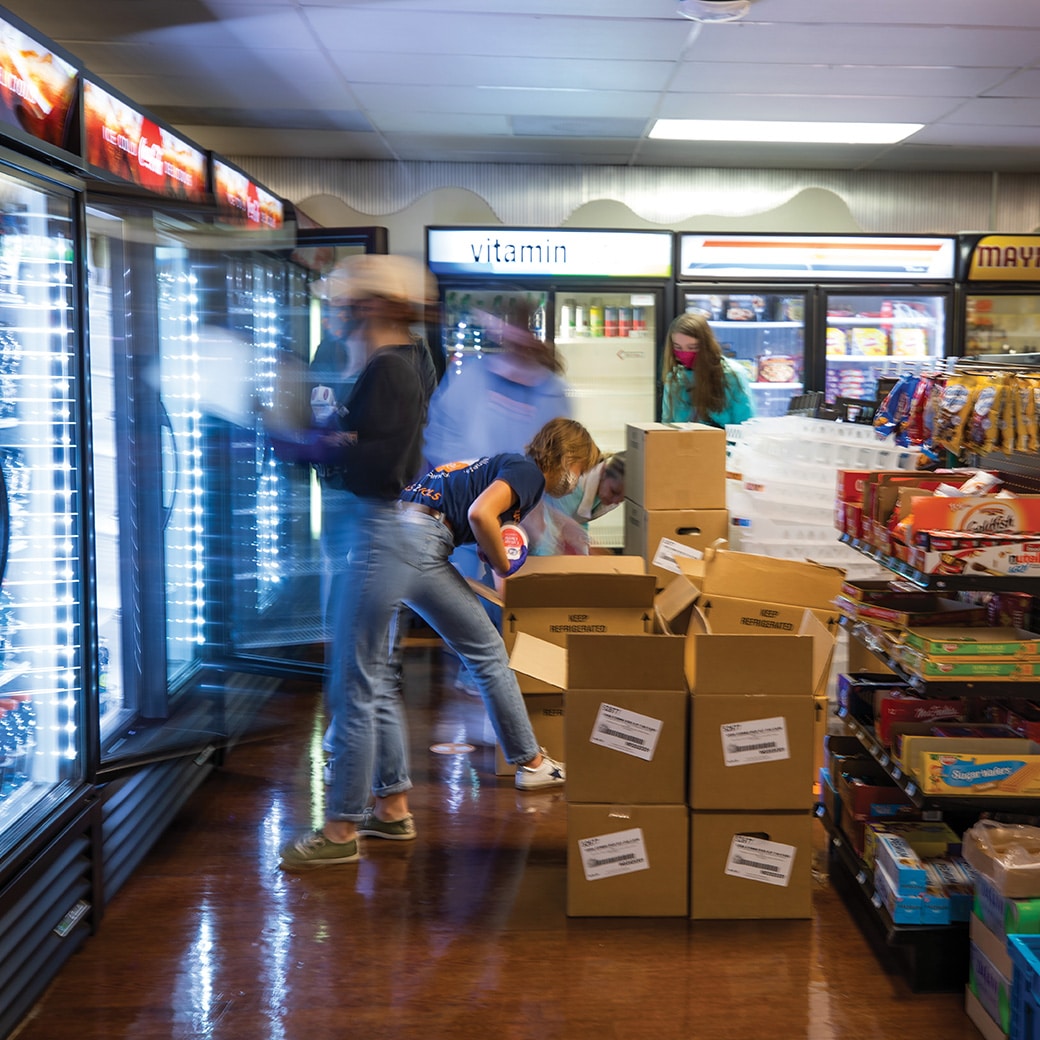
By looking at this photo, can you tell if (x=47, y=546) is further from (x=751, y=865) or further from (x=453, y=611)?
(x=751, y=865)

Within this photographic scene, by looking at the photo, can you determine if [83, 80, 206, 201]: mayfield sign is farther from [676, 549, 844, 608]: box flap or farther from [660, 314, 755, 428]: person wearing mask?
[660, 314, 755, 428]: person wearing mask

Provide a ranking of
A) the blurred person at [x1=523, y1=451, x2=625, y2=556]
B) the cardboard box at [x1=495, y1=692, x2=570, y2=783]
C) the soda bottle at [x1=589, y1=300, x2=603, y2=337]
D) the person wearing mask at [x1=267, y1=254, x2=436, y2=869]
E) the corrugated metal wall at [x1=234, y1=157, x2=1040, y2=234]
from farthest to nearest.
Result: 1. the corrugated metal wall at [x1=234, y1=157, x2=1040, y2=234]
2. the soda bottle at [x1=589, y1=300, x2=603, y2=337]
3. the blurred person at [x1=523, y1=451, x2=625, y2=556]
4. the cardboard box at [x1=495, y1=692, x2=570, y2=783]
5. the person wearing mask at [x1=267, y1=254, x2=436, y2=869]

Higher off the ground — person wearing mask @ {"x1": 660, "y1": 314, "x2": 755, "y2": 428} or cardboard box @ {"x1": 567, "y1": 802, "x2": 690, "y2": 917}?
person wearing mask @ {"x1": 660, "y1": 314, "x2": 755, "y2": 428}

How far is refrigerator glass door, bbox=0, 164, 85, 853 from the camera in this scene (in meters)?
2.70

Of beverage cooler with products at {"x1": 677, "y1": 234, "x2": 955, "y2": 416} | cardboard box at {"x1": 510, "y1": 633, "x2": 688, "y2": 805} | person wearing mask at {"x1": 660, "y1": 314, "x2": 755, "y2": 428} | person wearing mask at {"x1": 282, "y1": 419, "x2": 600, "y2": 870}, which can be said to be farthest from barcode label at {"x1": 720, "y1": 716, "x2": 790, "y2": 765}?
beverage cooler with products at {"x1": 677, "y1": 234, "x2": 955, "y2": 416}

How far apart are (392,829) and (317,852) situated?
0.28 metres

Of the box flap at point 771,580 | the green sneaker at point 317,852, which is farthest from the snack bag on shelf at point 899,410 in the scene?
the green sneaker at point 317,852

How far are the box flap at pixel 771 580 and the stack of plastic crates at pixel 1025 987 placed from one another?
147 cm

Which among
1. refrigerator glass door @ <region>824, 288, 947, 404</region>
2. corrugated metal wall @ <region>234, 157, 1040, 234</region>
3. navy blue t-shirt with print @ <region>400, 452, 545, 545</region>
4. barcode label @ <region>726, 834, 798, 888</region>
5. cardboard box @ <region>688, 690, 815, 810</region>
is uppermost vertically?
corrugated metal wall @ <region>234, 157, 1040, 234</region>

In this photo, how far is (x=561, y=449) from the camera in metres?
3.69

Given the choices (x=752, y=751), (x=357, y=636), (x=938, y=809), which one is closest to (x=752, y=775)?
(x=752, y=751)

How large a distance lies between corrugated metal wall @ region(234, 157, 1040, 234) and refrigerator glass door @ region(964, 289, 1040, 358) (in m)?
0.68

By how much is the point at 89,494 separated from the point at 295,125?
4.06 meters

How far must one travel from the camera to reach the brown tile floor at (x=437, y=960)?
7.81 feet
